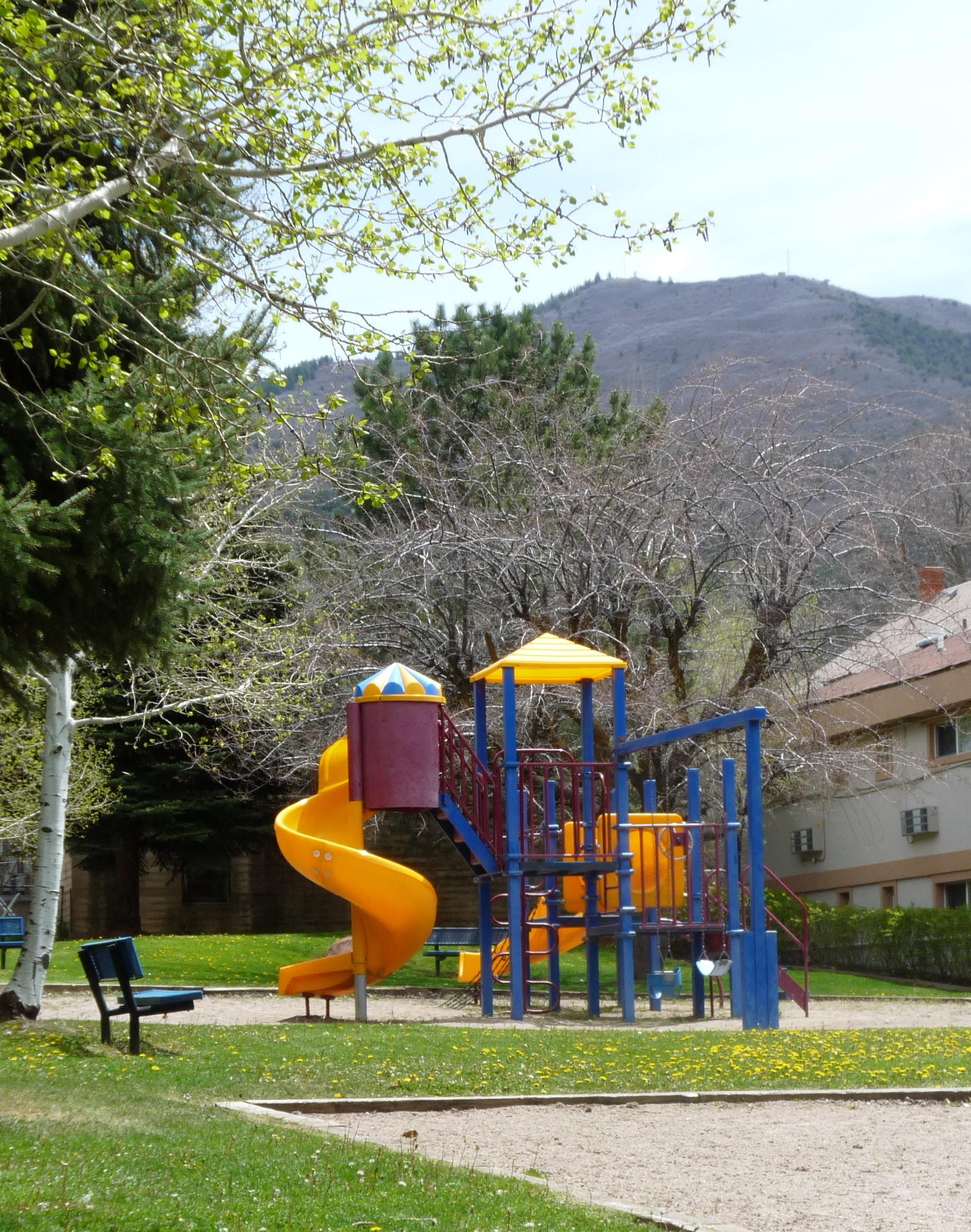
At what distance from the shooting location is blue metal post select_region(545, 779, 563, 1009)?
58.1 ft

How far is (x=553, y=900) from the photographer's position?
1839cm

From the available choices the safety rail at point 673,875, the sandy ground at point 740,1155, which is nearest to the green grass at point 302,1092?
the sandy ground at point 740,1155

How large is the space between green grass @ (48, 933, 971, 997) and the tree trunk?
752cm

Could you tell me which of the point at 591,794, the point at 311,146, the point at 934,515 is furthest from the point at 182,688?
the point at 934,515

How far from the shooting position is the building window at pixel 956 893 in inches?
1192

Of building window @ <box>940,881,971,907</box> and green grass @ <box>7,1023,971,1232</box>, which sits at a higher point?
building window @ <box>940,881,971,907</box>

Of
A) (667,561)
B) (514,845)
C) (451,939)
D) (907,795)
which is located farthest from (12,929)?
(907,795)

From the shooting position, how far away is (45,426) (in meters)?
9.74

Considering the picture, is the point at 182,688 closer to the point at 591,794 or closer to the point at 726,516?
the point at 591,794

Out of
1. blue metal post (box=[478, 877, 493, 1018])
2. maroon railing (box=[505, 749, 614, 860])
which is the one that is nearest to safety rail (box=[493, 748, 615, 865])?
maroon railing (box=[505, 749, 614, 860])

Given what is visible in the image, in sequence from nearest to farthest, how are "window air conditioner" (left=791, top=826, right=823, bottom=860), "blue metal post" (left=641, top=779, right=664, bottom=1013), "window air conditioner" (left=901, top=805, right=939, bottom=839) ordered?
"blue metal post" (left=641, top=779, right=664, bottom=1013)
"window air conditioner" (left=901, top=805, right=939, bottom=839)
"window air conditioner" (left=791, top=826, right=823, bottom=860)

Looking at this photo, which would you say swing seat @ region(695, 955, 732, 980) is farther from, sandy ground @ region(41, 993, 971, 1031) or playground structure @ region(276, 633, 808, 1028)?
sandy ground @ region(41, 993, 971, 1031)

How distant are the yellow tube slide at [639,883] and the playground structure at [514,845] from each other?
55 millimetres

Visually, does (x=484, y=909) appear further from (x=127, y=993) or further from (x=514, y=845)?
(x=127, y=993)
